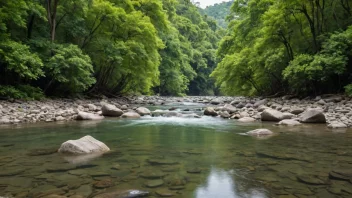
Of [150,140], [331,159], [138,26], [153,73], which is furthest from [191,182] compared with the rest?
[153,73]

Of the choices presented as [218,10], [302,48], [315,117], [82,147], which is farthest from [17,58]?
[218,10]

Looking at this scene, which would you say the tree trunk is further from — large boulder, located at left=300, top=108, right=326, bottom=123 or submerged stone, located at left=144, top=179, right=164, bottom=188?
submerged stone, located at left=144, top=179, right=164, bottom=188

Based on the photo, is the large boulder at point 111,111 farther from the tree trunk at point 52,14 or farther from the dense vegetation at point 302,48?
the dense vegetation at point 302,48

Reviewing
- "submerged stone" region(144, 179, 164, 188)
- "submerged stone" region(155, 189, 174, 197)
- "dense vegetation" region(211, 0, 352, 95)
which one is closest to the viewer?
"submerged stone" region(155, 189, 174, 197)

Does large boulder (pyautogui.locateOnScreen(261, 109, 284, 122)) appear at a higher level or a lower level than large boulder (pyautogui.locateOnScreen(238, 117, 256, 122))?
higher

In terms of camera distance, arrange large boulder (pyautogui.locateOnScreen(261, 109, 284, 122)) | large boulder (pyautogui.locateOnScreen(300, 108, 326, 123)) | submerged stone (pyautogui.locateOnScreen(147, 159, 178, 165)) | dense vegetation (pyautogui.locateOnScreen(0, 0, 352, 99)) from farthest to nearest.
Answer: dense vegetation (pyautogui.locateOnScreen(0, 0, 352, 99)) < large boulder (pyautogui.locateOnScreen(261, 109, 284, 122)) < large boulder (pyautogui.locateOnScreen(300, 108, 326, 123)) < submerged stone (pyautogui.locateOnScreen(147, 159, 178, 165))

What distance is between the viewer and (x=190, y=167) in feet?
13.7

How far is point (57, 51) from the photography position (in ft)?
44.3

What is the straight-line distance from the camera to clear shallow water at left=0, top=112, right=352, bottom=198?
10.6 feet

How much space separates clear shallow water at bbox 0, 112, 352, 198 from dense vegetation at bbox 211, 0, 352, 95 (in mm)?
7807

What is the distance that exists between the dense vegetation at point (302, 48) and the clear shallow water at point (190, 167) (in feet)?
25.6

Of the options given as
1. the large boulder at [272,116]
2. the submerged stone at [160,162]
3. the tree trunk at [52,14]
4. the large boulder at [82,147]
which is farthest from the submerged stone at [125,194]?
the tree trunk at [52,14]

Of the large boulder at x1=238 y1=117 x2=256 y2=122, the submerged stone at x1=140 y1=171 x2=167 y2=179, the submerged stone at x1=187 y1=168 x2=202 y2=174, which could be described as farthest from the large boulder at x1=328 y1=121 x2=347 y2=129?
the submerged stone at x1=140 y1=171 x2=167 y2=179

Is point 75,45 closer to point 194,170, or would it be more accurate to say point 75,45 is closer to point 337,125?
point 337,125
